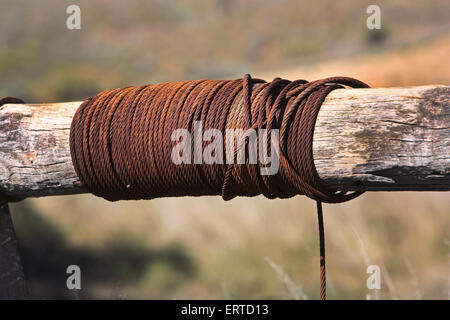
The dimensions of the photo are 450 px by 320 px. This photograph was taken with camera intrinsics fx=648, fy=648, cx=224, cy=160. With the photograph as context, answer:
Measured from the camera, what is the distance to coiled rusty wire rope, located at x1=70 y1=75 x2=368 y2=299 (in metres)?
1.86

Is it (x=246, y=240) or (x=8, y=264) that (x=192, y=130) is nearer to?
(x=8, y=264)

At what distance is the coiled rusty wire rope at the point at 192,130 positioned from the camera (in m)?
1.86

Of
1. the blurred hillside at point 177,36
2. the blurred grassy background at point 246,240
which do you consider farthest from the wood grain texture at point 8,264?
the blurred hillside at point 177,36

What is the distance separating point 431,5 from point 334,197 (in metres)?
29.4

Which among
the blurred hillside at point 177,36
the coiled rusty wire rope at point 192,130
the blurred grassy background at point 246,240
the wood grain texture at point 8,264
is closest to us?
the coiled rusty wire rope at point 192,130

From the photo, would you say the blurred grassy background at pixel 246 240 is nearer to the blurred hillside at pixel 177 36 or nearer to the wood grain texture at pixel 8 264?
the wood grain texture at pixel 8 264

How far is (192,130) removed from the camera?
77.6 inches

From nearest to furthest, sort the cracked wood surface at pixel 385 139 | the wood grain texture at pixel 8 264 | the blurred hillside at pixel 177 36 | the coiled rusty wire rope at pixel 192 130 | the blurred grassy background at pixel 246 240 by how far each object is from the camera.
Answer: the cracked wood surface at pixel 385 139, the coiled rusty wire rope at pixel 192 130, the wood grain texture at pixel 8 264, the blurred grassy background at pixel 246 240, the blurred hillside at pixel 177 36

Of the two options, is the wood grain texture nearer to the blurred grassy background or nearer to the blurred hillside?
the blurred grassy background

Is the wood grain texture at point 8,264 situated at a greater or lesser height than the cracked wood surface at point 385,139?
lesser

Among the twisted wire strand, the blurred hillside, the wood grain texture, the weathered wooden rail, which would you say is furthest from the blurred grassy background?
the blurred hillside

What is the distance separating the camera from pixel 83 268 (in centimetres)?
941

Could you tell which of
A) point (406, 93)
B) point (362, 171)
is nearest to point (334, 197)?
point (362, 171)
